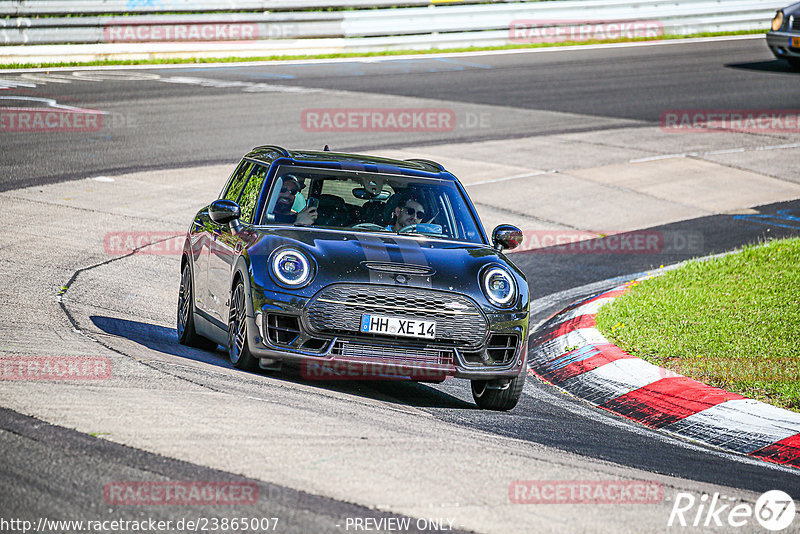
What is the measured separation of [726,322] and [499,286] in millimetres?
3154

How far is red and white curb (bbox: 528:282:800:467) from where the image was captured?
268 inches

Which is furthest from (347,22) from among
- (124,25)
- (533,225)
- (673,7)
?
(533,225)

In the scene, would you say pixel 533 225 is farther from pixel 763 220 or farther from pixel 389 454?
pixel 389 454

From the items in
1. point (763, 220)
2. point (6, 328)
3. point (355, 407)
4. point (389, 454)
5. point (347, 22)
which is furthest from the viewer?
point (347, 22)

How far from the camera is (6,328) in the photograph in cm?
714

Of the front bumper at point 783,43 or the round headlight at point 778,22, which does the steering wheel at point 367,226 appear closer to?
the round headlight at point 778,22

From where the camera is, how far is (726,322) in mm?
9227

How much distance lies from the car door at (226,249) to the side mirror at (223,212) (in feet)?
0.34

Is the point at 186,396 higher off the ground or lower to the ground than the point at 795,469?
higher

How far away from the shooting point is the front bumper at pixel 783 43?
24438 millimetres

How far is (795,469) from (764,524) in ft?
6.03

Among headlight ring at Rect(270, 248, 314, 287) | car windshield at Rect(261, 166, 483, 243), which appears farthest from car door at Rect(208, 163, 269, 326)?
headlight ring at Rect(270, 248, 314, 287)
